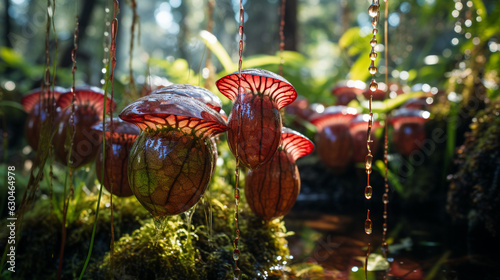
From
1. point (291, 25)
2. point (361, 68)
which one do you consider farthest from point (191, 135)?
point (291, 25)

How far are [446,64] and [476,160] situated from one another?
258 cm

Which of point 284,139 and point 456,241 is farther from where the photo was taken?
point 456,241

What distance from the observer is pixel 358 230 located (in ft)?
7.32

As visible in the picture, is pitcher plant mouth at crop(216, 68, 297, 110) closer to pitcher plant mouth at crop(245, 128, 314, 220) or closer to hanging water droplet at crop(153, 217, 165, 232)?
pitcher plant mouth at crop(245, 128, 314, 220)

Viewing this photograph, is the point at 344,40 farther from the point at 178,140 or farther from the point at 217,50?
the point at 178,140

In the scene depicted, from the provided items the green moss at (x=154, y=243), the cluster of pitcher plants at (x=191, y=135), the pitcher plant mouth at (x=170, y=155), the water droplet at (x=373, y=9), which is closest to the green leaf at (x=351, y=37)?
the green moss at (x=154, y=243)

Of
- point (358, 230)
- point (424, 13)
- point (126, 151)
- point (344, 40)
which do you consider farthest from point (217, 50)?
point (424, 13)

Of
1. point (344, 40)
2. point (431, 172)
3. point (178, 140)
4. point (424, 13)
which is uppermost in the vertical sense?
point (424, 13)

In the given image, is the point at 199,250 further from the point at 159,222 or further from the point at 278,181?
the point at 278,181

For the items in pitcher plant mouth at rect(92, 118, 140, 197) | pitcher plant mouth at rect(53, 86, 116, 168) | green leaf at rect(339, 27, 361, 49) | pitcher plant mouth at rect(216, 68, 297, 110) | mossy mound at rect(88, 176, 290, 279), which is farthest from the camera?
green leaf at rect(339, 27, 361, 49)

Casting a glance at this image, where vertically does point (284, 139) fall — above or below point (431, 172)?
above

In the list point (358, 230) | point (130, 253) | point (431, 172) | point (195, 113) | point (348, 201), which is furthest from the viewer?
point (348, 201)

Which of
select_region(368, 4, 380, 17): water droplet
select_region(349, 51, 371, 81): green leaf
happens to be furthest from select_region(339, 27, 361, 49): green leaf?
select_region(368, 4, 380, 17): water droplet

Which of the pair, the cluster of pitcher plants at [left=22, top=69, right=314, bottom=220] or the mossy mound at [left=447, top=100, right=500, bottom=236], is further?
the mossy mound at [left=447, top=100, right=500, bottom=236]
